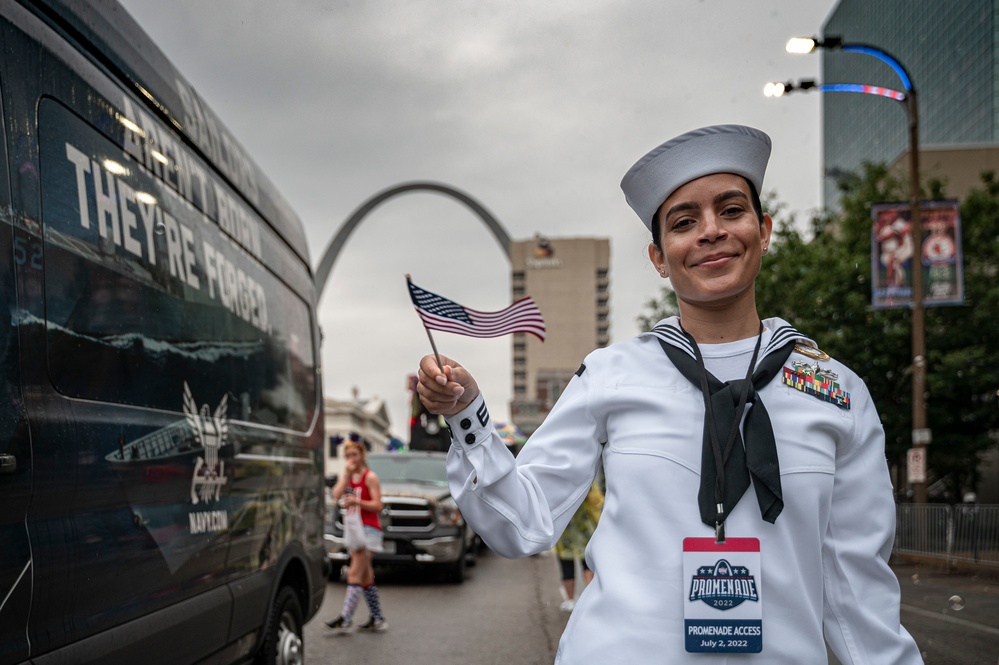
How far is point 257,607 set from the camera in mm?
5238

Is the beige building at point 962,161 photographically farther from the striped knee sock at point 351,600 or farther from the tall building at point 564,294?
the tall building at point 564,294

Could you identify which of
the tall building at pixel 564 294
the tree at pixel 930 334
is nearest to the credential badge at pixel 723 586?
the tree at pixel 930 334

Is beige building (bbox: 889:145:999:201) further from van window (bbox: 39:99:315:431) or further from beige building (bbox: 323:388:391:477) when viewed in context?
beige building (bbox: 323:388:391:477)

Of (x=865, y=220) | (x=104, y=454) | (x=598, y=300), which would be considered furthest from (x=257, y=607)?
(x=598, y=300)

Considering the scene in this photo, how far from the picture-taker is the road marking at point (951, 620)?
29.8 feet

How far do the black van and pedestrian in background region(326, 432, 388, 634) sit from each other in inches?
142

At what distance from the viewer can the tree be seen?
81.3ft

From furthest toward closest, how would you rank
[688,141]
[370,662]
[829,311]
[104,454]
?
1. [829,311]
2. [370,662]
3. [104,454]
4. [688,141]

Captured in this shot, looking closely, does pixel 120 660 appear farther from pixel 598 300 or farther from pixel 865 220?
pixel 598 300

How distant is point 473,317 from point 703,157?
0.60 meters

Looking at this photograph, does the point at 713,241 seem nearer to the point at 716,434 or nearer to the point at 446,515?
the point at 716,434

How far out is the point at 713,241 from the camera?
2.08 m

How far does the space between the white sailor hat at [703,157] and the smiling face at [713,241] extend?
2 cm

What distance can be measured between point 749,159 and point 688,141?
0.14m
